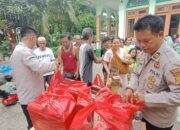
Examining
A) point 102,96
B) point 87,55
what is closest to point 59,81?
point 102,96

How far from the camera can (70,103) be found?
1099mm

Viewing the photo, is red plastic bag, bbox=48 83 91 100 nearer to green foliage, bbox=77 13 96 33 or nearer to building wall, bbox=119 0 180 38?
building wall, bbox=119 0 180 38

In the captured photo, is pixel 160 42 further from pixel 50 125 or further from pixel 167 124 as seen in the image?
pixel 50 125

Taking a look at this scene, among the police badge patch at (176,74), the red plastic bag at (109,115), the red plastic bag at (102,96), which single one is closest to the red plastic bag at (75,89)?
the red plastic bag at (102,96)

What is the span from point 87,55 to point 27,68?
1.26 m

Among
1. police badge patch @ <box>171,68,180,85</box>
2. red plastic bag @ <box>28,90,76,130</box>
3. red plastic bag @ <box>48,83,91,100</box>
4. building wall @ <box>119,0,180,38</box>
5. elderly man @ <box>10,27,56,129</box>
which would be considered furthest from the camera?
building wall @ <box>119,0,180,38</box>

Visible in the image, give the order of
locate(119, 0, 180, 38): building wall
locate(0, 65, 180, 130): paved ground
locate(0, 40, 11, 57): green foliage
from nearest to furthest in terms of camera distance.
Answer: locate(0, 65, 180, 130): paved ground
locate(119, 0, 180, 38): building wall
locate(0, 40, 11, 57): green foliage

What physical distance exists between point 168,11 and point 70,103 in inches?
258

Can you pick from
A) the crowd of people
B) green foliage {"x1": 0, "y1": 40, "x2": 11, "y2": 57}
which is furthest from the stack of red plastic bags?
green foliage {"x1": 0, "y1": 40, "x2": 11, "y2": 57}

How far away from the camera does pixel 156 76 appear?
99 cm

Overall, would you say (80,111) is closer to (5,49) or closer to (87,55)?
(87,55)

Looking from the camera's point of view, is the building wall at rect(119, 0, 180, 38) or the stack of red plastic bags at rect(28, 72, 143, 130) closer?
the stack of red plastic bags at rect(28, 72, 143, 130)

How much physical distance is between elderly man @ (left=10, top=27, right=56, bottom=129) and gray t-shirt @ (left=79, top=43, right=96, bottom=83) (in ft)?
3.57

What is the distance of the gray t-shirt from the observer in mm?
2842
